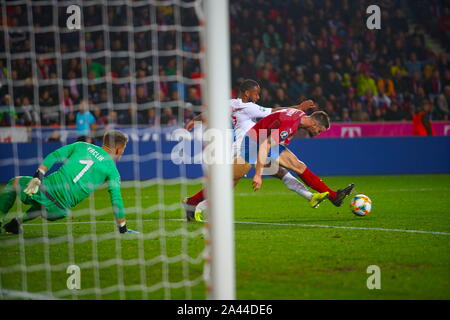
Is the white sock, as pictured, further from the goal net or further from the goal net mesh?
the goal net

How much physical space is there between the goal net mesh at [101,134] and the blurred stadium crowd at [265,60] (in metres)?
0.06

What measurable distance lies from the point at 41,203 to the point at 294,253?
3.01 m

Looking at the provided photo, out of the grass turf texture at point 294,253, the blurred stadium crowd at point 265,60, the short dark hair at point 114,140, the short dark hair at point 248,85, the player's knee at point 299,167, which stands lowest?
the grass turf texture at point 294,253

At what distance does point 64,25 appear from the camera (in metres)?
17.2

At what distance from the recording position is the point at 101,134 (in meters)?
15.6

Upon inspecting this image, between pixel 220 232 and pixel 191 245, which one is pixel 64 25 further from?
pixel 220 232

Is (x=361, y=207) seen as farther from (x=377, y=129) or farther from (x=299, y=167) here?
(x=377, y=129)

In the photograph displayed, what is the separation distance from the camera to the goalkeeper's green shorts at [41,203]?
7.89 meters

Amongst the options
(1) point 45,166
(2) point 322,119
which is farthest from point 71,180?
(2) point 322,119

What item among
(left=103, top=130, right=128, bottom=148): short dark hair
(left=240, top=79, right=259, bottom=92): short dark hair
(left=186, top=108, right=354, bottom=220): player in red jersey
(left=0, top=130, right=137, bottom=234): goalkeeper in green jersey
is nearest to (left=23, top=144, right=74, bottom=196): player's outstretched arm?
(left=0, top=130, right=137, bottom=234): goalkeeper in green jersey

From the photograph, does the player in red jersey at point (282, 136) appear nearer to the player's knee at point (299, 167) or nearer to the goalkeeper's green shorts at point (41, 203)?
the player's knee at point (299, 167)

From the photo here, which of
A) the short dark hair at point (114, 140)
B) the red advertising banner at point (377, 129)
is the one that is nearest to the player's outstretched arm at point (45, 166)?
the short dark hair at point (114, 140)

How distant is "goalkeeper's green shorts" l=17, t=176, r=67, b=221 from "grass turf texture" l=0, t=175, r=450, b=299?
29cm

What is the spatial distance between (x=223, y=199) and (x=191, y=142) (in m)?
11.4
